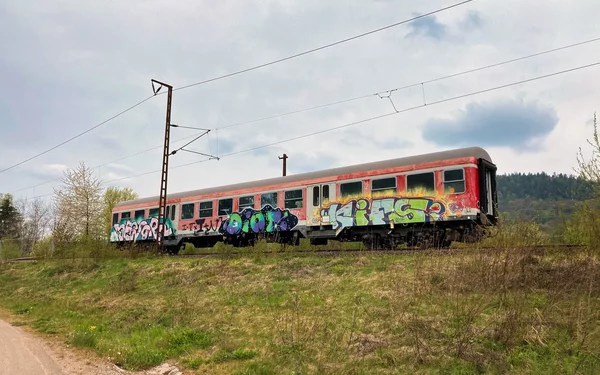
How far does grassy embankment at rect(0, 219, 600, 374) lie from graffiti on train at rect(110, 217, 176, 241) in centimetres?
1262

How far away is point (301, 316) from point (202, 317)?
2163 millimetres

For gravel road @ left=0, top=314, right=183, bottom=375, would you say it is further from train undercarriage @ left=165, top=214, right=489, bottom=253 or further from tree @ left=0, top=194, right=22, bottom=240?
tree @ left=0, top=194, right=22, bottom=240

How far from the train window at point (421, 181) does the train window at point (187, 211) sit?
11817 millimetres

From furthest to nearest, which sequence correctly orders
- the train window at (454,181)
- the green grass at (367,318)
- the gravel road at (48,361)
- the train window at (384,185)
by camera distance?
the train window at (384,185)
the train window at (454,181)
the gravel road at (48,361)
the green grass at (367,318)

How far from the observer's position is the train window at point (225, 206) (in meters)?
19.9

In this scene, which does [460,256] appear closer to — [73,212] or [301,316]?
[301,316]

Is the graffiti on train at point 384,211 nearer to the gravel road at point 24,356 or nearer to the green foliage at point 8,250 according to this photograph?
the gravel road at point 24,356

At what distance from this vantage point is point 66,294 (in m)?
13.4

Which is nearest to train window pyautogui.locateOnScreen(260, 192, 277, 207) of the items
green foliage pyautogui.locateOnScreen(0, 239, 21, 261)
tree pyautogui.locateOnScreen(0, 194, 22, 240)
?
green foliage pyautogui.locateOnScreen(0, 239, 21, 261)

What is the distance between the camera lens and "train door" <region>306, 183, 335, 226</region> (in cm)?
1644

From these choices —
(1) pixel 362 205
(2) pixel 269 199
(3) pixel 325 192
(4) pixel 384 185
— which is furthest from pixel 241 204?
(4) pixel 384 185

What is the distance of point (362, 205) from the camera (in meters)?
15.3

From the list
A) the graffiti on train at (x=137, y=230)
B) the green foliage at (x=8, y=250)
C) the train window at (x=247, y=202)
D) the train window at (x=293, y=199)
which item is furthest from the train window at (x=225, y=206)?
the green foliage at (x=8, y=250)

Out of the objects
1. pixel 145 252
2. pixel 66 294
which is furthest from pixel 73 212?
pixel 66 294
